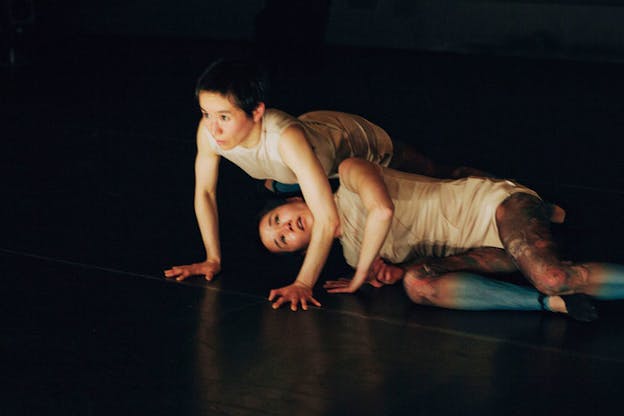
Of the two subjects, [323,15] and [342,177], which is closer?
[342,177]

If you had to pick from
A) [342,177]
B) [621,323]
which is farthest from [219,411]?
[621,323]

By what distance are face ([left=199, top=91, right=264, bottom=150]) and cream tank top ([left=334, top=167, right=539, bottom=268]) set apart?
35 cm

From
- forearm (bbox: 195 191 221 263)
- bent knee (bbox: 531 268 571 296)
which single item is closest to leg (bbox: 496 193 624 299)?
bent knee (bbox: 531 268 571 296)

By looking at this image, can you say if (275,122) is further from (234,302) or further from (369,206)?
(234,302)

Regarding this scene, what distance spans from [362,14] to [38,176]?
195 inches

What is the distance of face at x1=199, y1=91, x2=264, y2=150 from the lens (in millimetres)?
2326

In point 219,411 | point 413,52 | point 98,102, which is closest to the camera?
point 219,411

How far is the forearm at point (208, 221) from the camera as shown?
262cm

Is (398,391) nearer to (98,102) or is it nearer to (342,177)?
(342,177)

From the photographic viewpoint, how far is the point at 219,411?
183 centimetres

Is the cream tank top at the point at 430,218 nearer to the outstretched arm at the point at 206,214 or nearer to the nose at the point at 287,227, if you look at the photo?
the nose at the point at 287,227

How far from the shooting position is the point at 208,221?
2615 millimetres

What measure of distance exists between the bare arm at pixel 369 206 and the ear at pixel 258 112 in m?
0.27

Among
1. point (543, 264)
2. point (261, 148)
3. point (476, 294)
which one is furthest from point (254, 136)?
point (543, 264)
